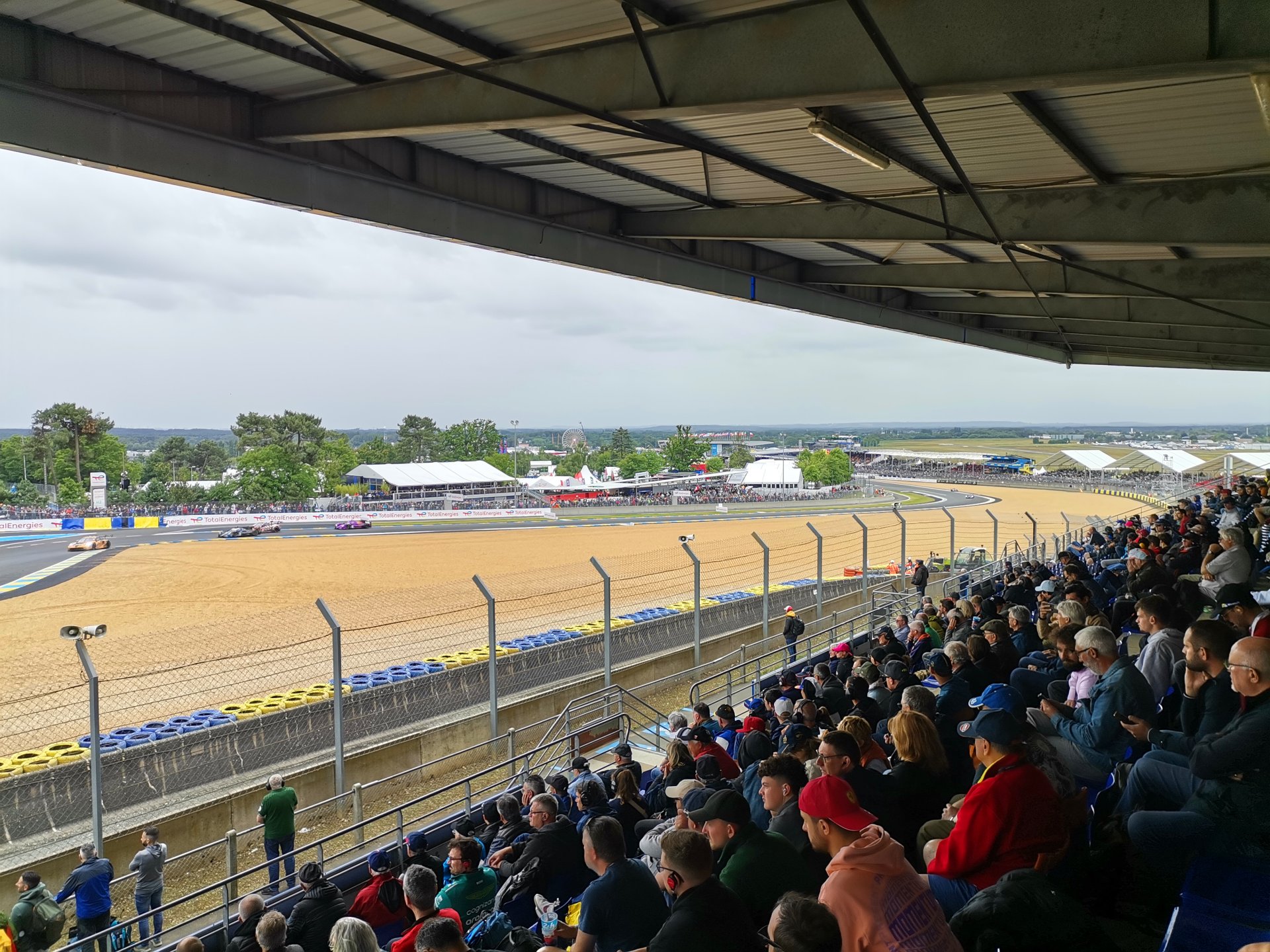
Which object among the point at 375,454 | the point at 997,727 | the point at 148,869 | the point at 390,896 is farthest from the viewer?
the point at 375,454

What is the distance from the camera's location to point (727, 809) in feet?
9.76

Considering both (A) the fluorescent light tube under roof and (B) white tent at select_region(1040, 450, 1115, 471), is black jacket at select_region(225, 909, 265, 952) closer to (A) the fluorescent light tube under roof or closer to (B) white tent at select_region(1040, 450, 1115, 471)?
(A) the fluorescent light tube under roof

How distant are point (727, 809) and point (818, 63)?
3.43 m

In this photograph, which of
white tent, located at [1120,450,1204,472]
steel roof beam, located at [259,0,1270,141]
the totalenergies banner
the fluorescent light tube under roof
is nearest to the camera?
steel roof beam, located at [259,0,1270,141]

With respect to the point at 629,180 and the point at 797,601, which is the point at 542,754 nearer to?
the point at 629,180

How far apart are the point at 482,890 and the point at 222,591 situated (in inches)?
959

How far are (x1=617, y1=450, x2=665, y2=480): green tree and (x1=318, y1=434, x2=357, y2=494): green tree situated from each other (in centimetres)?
3536

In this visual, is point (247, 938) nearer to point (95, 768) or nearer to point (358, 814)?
point (95, 768)

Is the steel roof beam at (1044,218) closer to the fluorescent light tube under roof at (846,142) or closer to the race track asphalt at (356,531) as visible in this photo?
the fluorescent light tube under roof at (846,142)

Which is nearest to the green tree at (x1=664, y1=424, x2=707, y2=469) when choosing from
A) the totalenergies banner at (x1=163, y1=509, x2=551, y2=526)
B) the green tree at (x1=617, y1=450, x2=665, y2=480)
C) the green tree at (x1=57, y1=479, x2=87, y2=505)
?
the green tree at (x1=617, y1=450, x2=665, y2=480)

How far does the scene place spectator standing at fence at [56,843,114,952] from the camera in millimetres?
5844

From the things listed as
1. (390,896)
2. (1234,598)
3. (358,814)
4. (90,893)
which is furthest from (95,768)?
(1234,598)

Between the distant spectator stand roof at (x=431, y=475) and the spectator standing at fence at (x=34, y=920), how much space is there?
70.5m

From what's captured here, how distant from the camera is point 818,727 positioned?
5.11 meters
